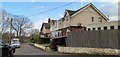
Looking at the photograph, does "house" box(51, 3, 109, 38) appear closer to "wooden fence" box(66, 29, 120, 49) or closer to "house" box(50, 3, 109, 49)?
"house" box(50, 3, 109, 49)

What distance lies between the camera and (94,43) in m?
25.3

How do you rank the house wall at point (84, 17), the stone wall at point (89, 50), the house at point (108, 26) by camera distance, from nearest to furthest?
the stone wall at point (89, 50), the house at point (108, 26), the house wall at point (84, 17)

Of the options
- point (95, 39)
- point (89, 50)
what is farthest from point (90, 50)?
point (95, 39)

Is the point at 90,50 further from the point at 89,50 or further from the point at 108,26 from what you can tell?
the point at 108,26

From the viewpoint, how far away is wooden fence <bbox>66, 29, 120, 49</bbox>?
22497mm

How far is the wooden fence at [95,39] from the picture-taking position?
22.5 meters

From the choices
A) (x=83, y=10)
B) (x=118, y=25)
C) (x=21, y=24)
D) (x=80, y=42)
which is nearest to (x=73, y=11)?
(x=83, y=10)

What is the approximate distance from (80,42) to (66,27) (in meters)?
23.4

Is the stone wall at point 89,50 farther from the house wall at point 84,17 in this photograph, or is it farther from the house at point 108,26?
the house wall at point 84,17

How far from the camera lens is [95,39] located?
2536 cm

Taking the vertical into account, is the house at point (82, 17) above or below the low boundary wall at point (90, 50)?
above

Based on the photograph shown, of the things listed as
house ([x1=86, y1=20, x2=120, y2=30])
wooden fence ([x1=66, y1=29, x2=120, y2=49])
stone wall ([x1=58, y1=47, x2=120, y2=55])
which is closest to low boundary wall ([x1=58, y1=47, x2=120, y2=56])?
stone wall ([x1=58, y1=47, x2=120, y2=55])

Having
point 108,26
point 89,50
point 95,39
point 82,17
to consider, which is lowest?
point 89,50

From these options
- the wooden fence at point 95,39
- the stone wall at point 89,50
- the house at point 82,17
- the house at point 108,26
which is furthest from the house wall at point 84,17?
the stone wall at point 89,50
